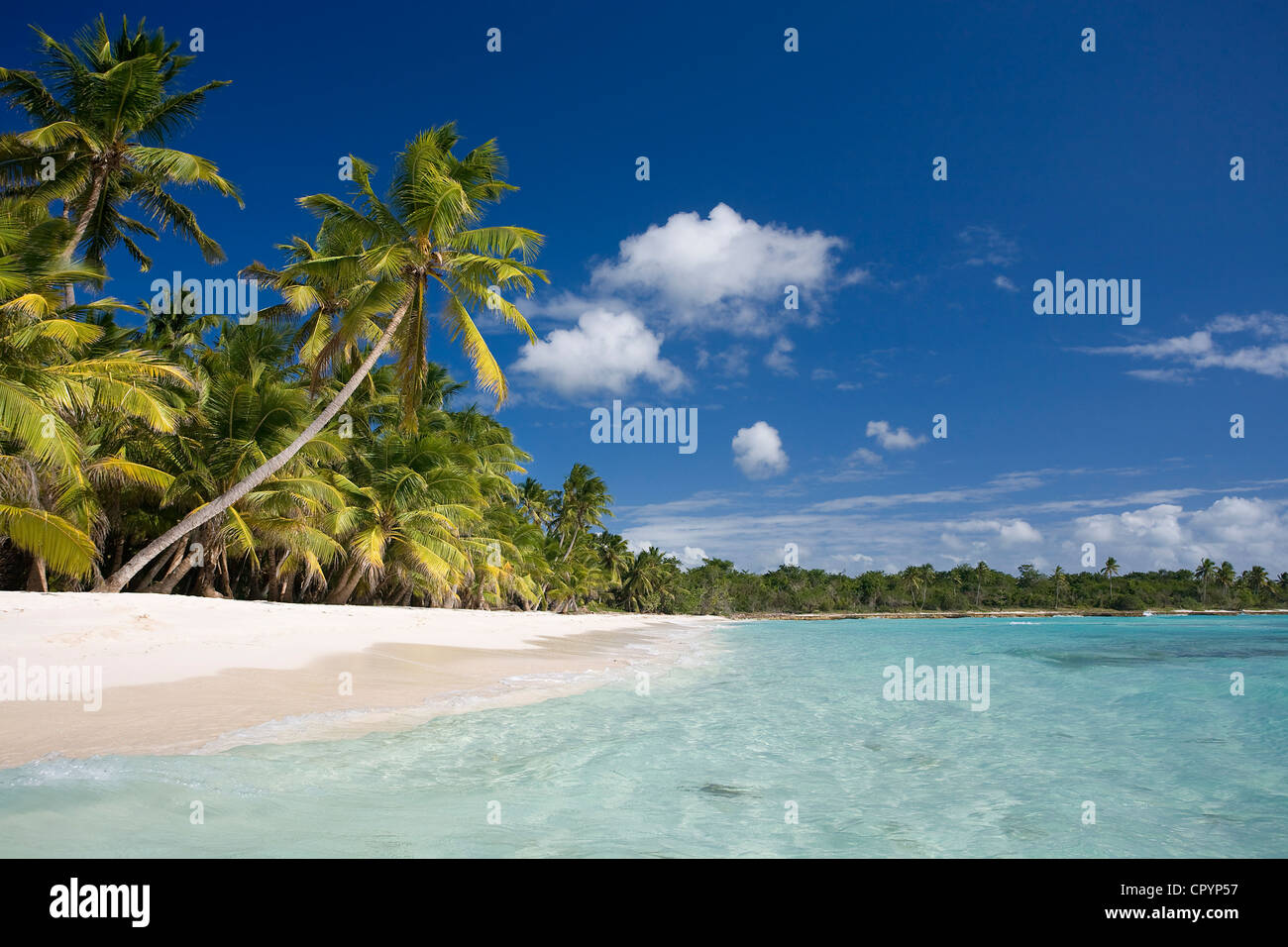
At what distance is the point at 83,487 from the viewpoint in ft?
42.4

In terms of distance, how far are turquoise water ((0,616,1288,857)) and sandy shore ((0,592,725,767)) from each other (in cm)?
66

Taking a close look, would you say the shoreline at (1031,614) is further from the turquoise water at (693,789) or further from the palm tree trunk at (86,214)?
the turquoise water at (693,789)

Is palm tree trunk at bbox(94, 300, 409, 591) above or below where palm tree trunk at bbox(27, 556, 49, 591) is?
above

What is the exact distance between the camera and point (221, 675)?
772 cm

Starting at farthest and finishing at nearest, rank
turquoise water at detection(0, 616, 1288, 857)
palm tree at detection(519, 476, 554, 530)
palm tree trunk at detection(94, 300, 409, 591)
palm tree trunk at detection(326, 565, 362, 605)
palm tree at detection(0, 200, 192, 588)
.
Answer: palm tree at detection(519, 476, 554, 530) < palm tree trunk at detection(326, 565, 362, 605) < palm tree trunk at detection(94, 300, 409, 591) < palm tree at detection(0, 200, 192, 588) < turquoise water at detection(0, 616, 1288, 857)

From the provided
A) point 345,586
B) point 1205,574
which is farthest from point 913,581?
point 345,586

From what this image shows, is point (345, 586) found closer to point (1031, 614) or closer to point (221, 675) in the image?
point (221, 675)

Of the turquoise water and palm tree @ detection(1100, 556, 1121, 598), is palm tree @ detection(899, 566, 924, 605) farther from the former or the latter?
the turquoise water

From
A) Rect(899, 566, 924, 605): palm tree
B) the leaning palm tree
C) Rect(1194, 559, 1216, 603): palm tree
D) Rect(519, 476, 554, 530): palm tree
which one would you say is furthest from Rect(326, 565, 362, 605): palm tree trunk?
Rect(1194, 559, 1216, 603): palm tree

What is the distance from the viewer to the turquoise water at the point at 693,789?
355 centimetres

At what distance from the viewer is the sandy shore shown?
5.30m

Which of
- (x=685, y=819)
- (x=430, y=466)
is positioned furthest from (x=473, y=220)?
(x=685, y=819)

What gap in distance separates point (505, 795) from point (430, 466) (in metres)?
19.5
